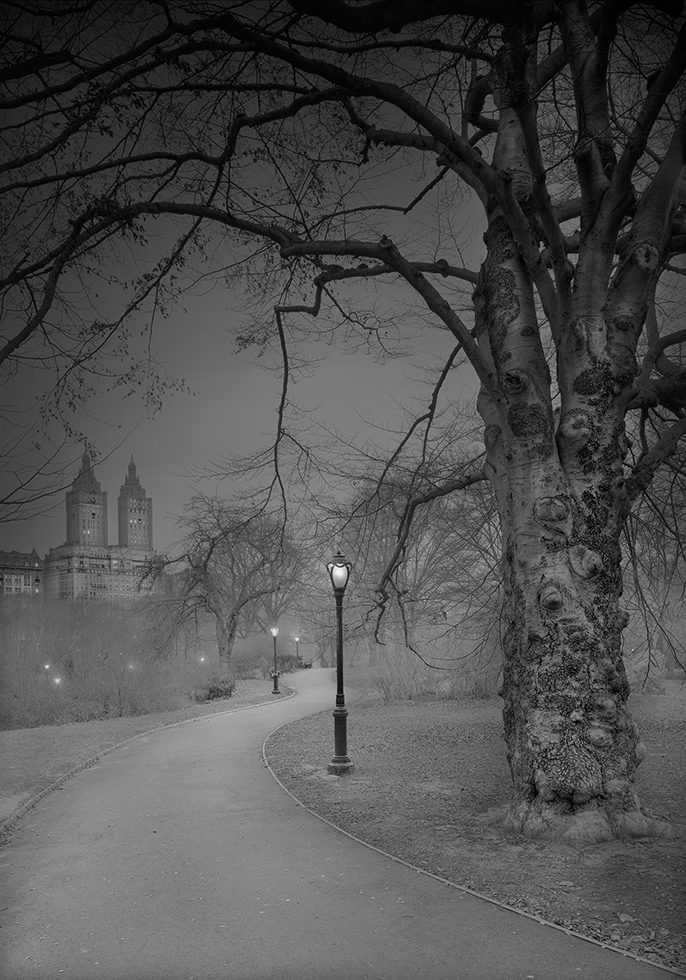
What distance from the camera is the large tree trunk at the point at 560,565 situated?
5.92 meters

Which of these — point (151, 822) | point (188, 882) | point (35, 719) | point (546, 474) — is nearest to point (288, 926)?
point (188, 882)

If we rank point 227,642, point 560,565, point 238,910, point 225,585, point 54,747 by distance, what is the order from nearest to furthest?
point 238,910
point 560,565
point 54,747
point 227,642
point 225,585

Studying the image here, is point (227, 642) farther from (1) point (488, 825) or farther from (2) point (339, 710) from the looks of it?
(1) point (488, 825)

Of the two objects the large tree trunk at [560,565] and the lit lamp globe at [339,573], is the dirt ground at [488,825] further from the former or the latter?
the lit lamp globe at [339,573]

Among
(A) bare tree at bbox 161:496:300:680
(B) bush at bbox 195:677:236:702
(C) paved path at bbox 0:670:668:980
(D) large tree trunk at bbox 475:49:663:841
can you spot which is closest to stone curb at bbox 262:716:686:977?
(C) paved path at bbox 0:670:668:980

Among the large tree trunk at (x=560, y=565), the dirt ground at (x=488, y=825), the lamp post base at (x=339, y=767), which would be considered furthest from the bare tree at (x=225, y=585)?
the large tree trunk at (x=560, y=565)

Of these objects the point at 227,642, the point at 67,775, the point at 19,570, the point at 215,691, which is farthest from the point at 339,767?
the point at 227,642

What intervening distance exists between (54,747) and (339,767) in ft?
22.8

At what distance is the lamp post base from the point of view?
9984 mm

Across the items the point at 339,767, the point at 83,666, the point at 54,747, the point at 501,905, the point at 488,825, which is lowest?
the point at 83,666

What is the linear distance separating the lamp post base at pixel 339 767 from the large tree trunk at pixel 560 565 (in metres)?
4.03

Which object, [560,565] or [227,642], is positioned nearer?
[560,565]

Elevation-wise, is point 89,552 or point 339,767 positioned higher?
point 89,552

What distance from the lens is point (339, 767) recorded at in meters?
10.0
